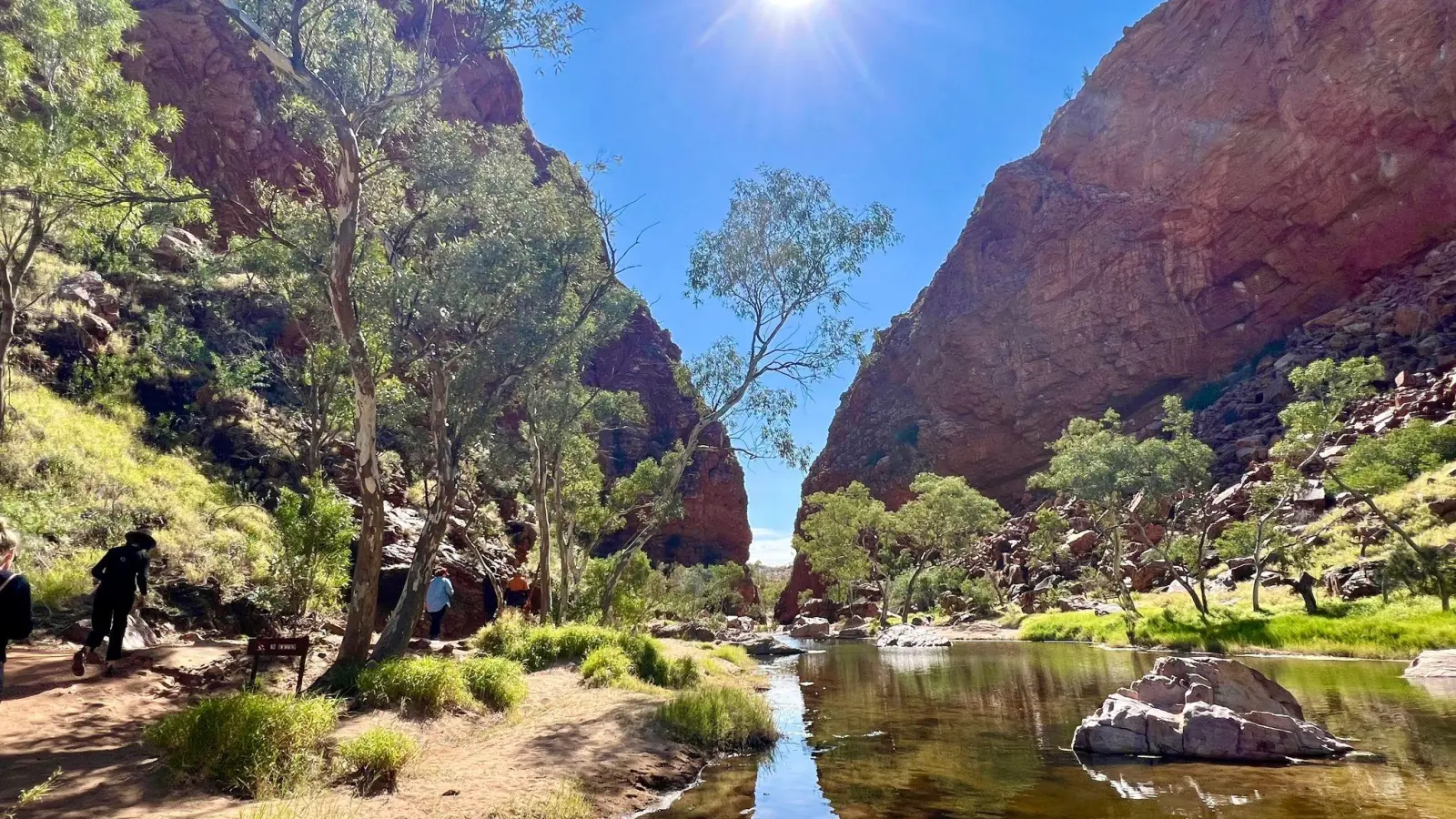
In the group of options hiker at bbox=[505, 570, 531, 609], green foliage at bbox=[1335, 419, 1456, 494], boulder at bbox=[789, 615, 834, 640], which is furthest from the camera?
boulder at bbox=[789, 615, 834, 640]

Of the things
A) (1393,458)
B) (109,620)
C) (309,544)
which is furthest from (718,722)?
(1393,458)

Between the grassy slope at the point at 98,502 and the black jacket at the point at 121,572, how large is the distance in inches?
203

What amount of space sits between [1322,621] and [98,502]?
32.4 metres

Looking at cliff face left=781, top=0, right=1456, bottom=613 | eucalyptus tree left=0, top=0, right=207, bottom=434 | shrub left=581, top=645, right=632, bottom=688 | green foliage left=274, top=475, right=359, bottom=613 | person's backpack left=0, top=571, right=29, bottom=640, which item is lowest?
shrub left=581, top=645, right=632, bottom=688

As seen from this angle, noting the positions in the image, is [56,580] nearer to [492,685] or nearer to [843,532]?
[492,685]

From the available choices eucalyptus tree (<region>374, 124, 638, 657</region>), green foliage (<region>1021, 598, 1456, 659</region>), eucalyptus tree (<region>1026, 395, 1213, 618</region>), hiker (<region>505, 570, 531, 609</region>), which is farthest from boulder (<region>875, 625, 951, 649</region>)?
eucalyptus tree (<region>374, 124, 638, 657</region>)

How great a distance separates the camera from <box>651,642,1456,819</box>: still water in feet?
22.4

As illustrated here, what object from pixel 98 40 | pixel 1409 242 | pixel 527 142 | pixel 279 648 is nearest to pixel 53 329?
pixel 98 40

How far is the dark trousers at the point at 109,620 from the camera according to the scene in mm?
9094

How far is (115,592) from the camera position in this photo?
909cm

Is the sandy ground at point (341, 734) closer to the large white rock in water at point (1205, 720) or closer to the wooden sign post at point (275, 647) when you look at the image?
the wooden sign post at point (275, 647)

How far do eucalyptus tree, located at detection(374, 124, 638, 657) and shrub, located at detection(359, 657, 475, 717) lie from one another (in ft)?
12.5

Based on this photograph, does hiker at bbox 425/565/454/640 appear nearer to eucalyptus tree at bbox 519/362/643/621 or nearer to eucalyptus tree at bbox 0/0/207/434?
eucalyptus tree at bbox 519/362/643/621

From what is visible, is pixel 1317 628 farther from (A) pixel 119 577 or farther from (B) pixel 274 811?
(A) pixel 119 577
